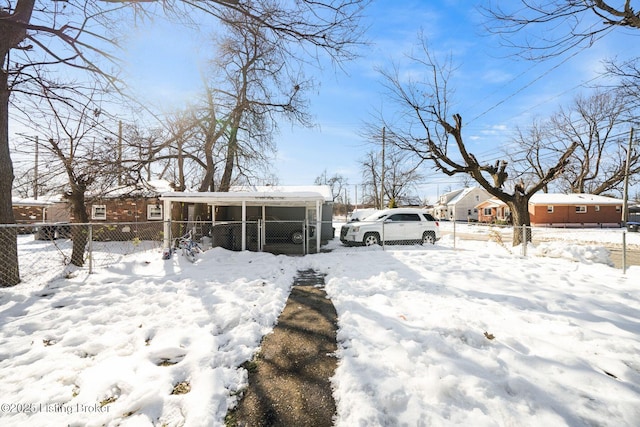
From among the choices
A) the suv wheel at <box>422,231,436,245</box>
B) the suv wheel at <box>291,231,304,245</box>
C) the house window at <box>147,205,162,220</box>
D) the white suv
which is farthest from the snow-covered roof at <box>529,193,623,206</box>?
the house window at <box>147,205,162,220</box>

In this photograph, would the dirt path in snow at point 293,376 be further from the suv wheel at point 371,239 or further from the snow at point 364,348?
the suv wheel at point 371,239

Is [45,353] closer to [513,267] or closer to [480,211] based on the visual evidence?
[513,267]

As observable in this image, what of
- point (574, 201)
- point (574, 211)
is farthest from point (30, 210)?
point (574, 211)

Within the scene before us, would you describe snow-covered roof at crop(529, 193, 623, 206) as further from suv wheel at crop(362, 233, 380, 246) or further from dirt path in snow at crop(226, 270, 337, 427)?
dirt path in snow at crop(226, 270, 337, 427)

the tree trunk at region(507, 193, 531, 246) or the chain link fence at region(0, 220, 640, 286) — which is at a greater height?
the tree trunk at region(507, 193, 531, 246)

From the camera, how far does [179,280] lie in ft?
19.1

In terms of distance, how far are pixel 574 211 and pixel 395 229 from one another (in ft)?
86.8

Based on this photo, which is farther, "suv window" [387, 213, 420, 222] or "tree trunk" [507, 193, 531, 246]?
"suv window" [387, 213, 420, 222]

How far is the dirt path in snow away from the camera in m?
2.05

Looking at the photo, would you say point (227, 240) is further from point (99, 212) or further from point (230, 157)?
point (99, 212)

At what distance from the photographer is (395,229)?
11.5m

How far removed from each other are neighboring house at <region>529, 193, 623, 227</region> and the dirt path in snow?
3097 cm

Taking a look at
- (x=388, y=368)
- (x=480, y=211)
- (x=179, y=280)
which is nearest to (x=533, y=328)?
(x=388, y=368)

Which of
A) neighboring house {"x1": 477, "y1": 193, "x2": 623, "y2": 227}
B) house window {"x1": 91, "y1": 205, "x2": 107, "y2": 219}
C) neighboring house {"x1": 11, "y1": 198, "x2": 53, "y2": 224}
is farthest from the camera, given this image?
neighboring house {"x1": 477, "y1": 193, "x2": 623, "y2": 227}
